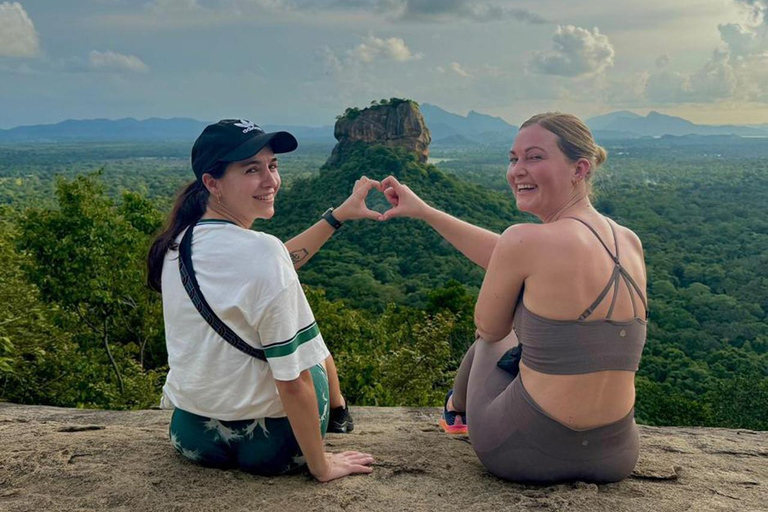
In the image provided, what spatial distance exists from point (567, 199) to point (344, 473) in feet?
4.89

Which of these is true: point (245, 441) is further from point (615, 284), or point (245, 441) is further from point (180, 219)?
point (615, 284)

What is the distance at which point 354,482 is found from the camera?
262cm

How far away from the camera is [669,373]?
74.6 ft

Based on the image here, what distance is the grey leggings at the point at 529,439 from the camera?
243 centimetres

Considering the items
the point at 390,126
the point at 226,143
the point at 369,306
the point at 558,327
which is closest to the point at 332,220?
the point at 226,143

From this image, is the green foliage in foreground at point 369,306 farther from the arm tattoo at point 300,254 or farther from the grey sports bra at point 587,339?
the arm tattoo at point 300,254

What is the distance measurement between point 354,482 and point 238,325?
86 centimetres

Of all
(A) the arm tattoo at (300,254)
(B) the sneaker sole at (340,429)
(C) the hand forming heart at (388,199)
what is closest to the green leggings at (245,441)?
(B) the sneaker sole at (340,429)

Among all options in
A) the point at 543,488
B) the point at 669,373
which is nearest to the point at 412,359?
the point at 543,488

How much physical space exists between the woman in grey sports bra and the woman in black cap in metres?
0.70

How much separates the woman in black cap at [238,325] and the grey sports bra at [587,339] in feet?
2.72

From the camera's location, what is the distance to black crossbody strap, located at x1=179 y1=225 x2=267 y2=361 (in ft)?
7.74

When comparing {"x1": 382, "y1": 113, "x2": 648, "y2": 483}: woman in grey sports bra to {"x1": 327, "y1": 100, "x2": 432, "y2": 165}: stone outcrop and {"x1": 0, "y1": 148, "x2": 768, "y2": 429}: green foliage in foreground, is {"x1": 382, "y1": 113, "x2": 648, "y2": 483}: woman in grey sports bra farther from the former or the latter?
{"x1": 327, "y1": 100, "x2": 432, "y2": 165}: stone outcrop

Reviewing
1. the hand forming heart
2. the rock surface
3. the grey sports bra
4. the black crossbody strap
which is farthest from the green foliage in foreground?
the black crossbody strap
